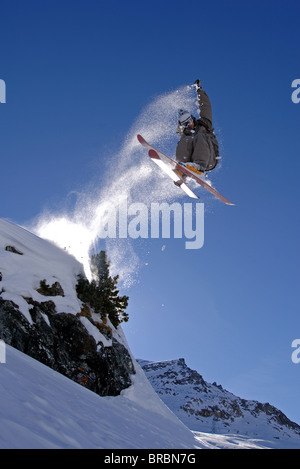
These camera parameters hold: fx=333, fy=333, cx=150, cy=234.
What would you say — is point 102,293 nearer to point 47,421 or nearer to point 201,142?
point 201,142

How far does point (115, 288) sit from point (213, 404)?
558 feet

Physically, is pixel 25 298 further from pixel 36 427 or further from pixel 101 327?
pixel 36 427

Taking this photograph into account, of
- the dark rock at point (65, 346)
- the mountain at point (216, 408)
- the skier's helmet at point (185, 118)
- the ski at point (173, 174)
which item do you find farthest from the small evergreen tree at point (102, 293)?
the mountain at point (216, 408)

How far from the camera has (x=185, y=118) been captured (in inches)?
428

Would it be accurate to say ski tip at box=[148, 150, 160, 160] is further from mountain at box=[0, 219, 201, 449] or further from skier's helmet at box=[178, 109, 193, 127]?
mountain at box=[0, 219, 201, 449]

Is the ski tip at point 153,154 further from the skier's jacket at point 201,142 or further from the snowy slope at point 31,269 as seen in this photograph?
the snowy slope at point 31,269

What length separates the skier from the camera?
10.2 meters

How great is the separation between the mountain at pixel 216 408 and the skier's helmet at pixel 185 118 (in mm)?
132757

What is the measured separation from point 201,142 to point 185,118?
1260 mm

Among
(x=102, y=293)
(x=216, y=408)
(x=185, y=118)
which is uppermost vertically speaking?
(x=185, y=118)

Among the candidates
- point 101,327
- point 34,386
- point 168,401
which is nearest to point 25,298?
point 101,327

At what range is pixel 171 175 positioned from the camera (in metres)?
11.8

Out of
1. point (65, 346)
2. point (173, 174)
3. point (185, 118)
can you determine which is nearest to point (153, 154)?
point (173, 174)

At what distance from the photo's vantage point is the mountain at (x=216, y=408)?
440 feet
